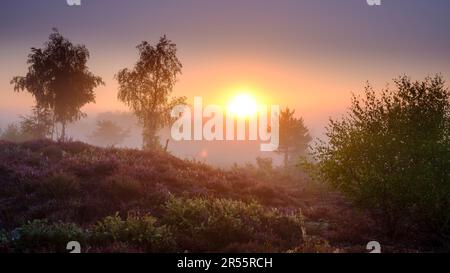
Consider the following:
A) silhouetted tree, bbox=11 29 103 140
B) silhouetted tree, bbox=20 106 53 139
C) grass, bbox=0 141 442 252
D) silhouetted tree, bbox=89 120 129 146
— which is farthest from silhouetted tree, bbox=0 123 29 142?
silhouetted tree, bbox=89 120 129 146

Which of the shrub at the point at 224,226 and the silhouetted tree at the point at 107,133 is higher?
the silhouetted tree at the point at 107,133

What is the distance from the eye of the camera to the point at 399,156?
671 inches

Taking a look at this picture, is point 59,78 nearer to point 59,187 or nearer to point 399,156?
point 59,187

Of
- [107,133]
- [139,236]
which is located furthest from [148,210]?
[107,133]

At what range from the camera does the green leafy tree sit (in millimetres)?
16750

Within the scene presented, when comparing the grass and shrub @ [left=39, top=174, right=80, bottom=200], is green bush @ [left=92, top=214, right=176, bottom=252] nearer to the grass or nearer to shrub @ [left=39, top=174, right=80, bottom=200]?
the grass

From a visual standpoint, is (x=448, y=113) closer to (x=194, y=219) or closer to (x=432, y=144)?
(x=432, y=144)

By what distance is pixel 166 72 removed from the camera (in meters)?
45.2

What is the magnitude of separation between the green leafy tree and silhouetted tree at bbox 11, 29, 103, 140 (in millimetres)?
35773

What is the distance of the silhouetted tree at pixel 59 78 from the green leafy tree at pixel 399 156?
1408 inches

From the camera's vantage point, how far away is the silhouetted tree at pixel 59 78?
46.6 metres

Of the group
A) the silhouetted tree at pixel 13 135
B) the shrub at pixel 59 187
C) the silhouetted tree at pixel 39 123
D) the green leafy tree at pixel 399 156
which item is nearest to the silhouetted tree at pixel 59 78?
the silhouetted tree at pixel 39 123

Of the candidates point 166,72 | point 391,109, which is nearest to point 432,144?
point 391,109

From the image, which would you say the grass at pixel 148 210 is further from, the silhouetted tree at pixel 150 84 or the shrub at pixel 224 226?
the silhouetted tree at pixel 150 84
